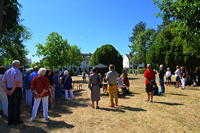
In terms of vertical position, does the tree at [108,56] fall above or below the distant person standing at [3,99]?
above

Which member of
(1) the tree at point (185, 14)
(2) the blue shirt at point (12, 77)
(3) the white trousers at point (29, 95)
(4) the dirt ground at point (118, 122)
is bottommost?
(4) the dirt ground at point (118, 122)

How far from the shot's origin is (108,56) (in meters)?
29.1

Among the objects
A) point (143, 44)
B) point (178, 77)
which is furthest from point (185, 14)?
point (143, 44)

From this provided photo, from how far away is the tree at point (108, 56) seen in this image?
29.0 m

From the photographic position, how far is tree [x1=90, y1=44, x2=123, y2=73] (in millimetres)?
29031

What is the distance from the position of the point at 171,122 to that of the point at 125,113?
1824mm

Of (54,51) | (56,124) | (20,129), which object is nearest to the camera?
(20,129)

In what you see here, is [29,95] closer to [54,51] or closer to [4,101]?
[4,101]

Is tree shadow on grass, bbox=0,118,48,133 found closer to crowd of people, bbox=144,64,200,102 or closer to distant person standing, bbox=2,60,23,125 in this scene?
distant person standing, bbox=2,60,23,125

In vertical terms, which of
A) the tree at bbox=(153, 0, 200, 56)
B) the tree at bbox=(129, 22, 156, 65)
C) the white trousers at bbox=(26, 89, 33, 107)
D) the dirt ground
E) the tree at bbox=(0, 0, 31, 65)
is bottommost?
the dirt ground

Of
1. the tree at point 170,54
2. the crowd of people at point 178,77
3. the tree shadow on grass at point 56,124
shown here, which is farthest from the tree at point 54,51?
the tree shadow on grass at point 56,124

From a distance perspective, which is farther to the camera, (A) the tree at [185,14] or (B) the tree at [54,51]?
(B) the tree at [54,51]

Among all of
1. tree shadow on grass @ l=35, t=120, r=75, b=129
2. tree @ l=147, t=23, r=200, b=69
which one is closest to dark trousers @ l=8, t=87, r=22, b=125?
tree shadow on grass @ l=35, t=120, r=75, b=129

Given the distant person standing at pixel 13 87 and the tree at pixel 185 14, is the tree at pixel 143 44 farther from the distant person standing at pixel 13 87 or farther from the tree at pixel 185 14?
the distant person standing at pixel 13 87
